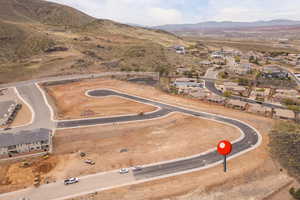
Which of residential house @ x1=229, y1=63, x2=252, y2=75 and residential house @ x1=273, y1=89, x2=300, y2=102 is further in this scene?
residential house @ x1=229, y1=63, x2=252, y2=75

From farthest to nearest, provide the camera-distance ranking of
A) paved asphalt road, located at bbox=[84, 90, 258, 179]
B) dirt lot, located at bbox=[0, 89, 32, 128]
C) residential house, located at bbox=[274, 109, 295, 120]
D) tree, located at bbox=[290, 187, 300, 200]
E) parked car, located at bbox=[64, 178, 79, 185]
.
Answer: residential house, located at bbox=[274, 109, 295, 120] < dirt lot, located at bbox=[0, 89, 32, 128] < paved asphalt road, located at bbox=[84, 90, 258, 179] < parked car, located at bbox=[64, 178, 79, 185] < tree, located at bbox=[290, 187, 300, 200]

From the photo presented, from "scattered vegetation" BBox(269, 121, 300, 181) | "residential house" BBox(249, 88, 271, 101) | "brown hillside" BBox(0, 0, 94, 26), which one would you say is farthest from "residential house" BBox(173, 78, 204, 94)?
"brown hillside" BBox(0, 0, 94, 26)

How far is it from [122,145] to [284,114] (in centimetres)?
3095

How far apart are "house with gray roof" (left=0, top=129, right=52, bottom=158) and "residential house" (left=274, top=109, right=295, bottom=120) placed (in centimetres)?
3991

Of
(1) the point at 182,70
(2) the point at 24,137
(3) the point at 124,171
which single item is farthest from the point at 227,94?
(2) the point at 24,137

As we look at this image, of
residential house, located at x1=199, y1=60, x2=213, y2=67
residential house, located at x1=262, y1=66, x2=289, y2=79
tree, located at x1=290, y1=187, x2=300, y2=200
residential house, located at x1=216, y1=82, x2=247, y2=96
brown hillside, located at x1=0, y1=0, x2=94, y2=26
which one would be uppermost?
brown hillside, located at x1=0, y1=0, x2=94, y2=26

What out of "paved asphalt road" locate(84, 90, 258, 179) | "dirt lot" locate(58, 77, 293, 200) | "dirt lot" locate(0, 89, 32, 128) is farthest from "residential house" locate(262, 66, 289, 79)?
"dirt lot" locate(0, 89, 32, 128)

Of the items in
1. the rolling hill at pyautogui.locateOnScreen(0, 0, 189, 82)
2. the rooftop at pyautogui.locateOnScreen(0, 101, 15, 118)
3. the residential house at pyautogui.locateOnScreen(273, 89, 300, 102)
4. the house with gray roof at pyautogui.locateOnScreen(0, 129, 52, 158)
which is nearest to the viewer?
the house with gray roof at pyautogui.locateOnScreen(0, 129, 52, 158)

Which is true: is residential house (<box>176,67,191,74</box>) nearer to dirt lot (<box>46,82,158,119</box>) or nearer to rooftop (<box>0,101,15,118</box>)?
dirt lot (<box>46,82,158,119</box>)

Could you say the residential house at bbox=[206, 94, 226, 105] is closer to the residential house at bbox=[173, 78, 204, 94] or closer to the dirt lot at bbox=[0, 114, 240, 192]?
the residential house at bbox=[173, 78, 204, 94]

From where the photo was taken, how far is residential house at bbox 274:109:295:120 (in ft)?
Result: 125

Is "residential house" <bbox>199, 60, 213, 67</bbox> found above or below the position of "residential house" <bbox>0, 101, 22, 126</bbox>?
above

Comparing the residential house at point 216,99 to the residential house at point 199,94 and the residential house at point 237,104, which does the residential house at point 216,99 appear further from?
the residential house at point 237,104

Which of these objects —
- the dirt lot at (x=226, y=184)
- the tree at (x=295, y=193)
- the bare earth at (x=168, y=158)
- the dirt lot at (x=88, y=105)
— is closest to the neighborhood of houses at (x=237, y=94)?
the bare earth at (x=168, y=158)
